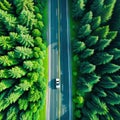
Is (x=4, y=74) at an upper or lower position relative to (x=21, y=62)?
lower

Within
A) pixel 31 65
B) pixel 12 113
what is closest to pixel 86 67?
pixel 31 65

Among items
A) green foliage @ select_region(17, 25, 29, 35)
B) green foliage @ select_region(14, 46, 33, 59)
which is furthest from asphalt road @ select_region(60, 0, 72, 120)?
green foliage @ select_region(17, 25, 29, 35)

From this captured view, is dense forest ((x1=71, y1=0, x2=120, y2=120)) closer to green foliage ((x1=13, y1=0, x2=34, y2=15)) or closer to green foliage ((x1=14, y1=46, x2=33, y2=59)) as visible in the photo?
green foliage ((x1=13, y1=0, x2=34, y2=15))

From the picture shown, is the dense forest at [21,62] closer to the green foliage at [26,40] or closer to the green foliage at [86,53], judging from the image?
the green foliage at [26,40]

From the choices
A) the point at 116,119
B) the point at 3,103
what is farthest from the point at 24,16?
the point at 116,119

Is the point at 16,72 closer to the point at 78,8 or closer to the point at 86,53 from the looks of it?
the point at 86,53

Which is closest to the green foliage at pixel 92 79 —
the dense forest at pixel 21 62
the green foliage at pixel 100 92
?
the green foliage at pixel 100 92

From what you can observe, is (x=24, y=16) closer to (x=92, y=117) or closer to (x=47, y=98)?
(x=47, y=98)
